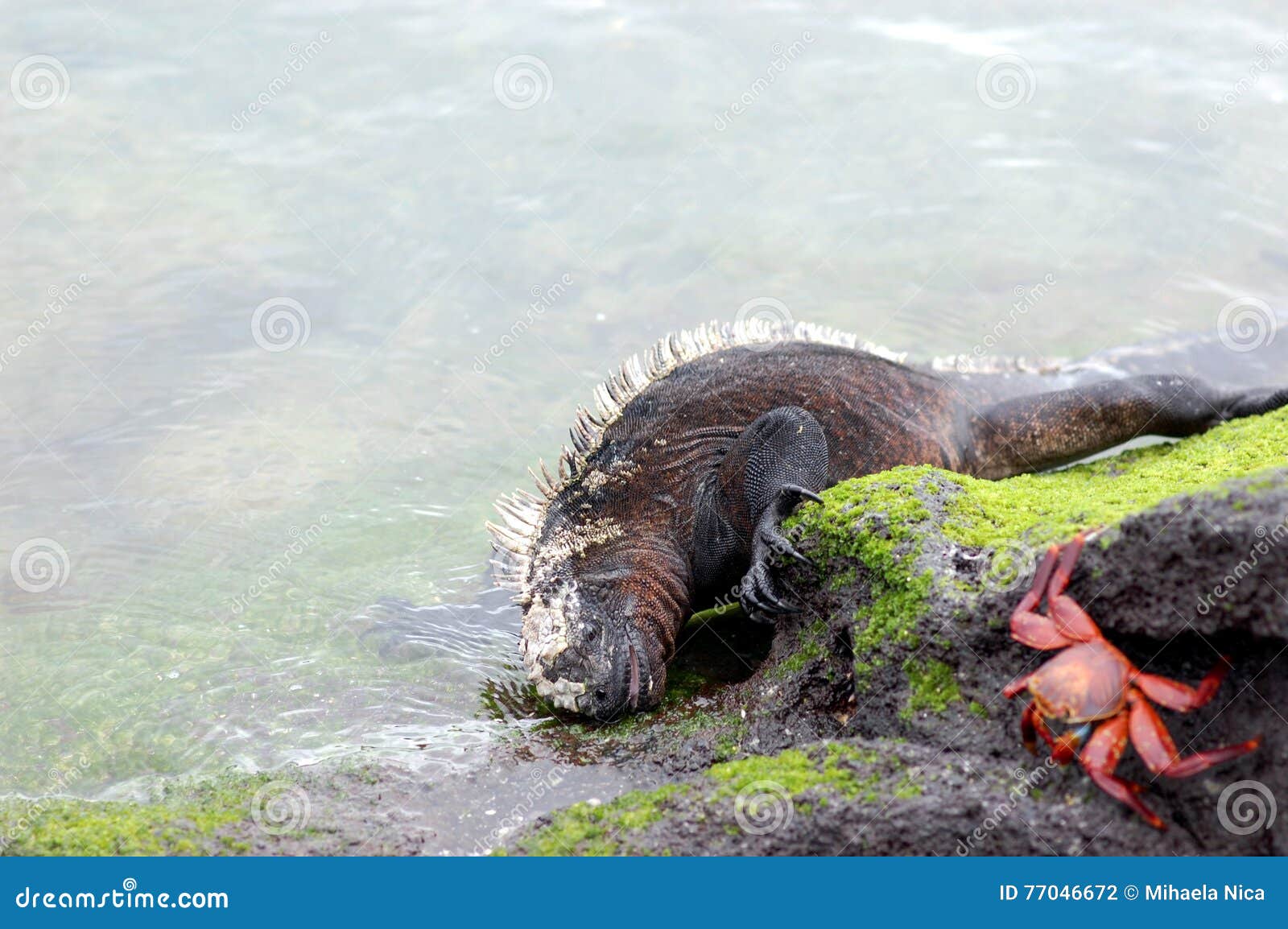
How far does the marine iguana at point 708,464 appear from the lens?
176 inches

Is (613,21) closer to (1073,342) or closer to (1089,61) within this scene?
(1089,61)

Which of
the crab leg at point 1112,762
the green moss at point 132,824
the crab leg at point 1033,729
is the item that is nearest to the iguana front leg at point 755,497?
the crab leg at point 1033,729

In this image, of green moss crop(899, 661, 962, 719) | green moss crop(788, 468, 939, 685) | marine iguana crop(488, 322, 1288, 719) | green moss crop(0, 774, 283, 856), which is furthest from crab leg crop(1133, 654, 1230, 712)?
green moss crop(0, 774, 283, 856)

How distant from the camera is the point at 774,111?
388 inches

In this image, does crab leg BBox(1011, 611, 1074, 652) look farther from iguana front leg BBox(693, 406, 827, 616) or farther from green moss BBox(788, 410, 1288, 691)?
iguana front leg BBox(693, 406, 827, 616)

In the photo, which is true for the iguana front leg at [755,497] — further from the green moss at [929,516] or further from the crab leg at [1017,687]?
the crab leg at [1017,687]

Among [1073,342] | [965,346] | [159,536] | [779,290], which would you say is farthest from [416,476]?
[1073,342]

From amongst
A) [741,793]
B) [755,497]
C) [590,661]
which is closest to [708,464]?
[755,497]

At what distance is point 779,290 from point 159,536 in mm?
4609

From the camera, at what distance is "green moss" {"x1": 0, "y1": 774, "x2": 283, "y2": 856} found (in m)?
3.35

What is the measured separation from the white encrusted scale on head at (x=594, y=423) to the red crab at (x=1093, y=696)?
230cm

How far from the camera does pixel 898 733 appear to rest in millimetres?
3438

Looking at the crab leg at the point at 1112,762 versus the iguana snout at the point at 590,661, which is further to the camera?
the iguana snout at the point at 590,661

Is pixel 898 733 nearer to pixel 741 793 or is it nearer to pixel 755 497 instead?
pixel 741 793
